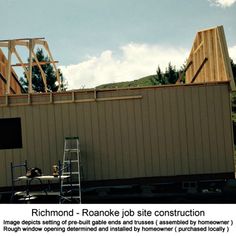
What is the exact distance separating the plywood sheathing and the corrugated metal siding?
73 centimetres

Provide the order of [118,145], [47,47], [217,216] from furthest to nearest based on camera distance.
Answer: [47,47] → [118,145] → [217,216]

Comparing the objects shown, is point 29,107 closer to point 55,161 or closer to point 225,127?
point 55,161

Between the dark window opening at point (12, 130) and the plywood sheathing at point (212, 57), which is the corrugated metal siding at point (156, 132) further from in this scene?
the dark window opening at point (12, 130)

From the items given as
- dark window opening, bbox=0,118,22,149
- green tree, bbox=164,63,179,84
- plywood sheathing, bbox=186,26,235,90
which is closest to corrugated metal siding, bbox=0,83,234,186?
plywood sheathing, bbox=186,26,235,90

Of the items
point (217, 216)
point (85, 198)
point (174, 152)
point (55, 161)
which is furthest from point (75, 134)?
point (217, 216)

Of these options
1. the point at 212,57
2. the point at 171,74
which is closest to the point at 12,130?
the point at 212,57

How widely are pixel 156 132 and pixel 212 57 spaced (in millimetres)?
4153

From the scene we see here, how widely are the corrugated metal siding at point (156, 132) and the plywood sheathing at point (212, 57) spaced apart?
0.73 metres

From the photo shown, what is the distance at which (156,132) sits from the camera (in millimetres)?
12961

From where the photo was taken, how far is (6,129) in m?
13.1

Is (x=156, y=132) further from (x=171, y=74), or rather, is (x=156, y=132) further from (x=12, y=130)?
(x=171, y=74)

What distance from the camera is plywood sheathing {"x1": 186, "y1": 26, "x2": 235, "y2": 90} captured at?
13097mm

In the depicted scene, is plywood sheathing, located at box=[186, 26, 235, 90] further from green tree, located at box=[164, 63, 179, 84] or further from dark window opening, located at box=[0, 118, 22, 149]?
green tree, located at box=[164, 63, 179, 84]

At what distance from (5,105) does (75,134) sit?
113 inches
